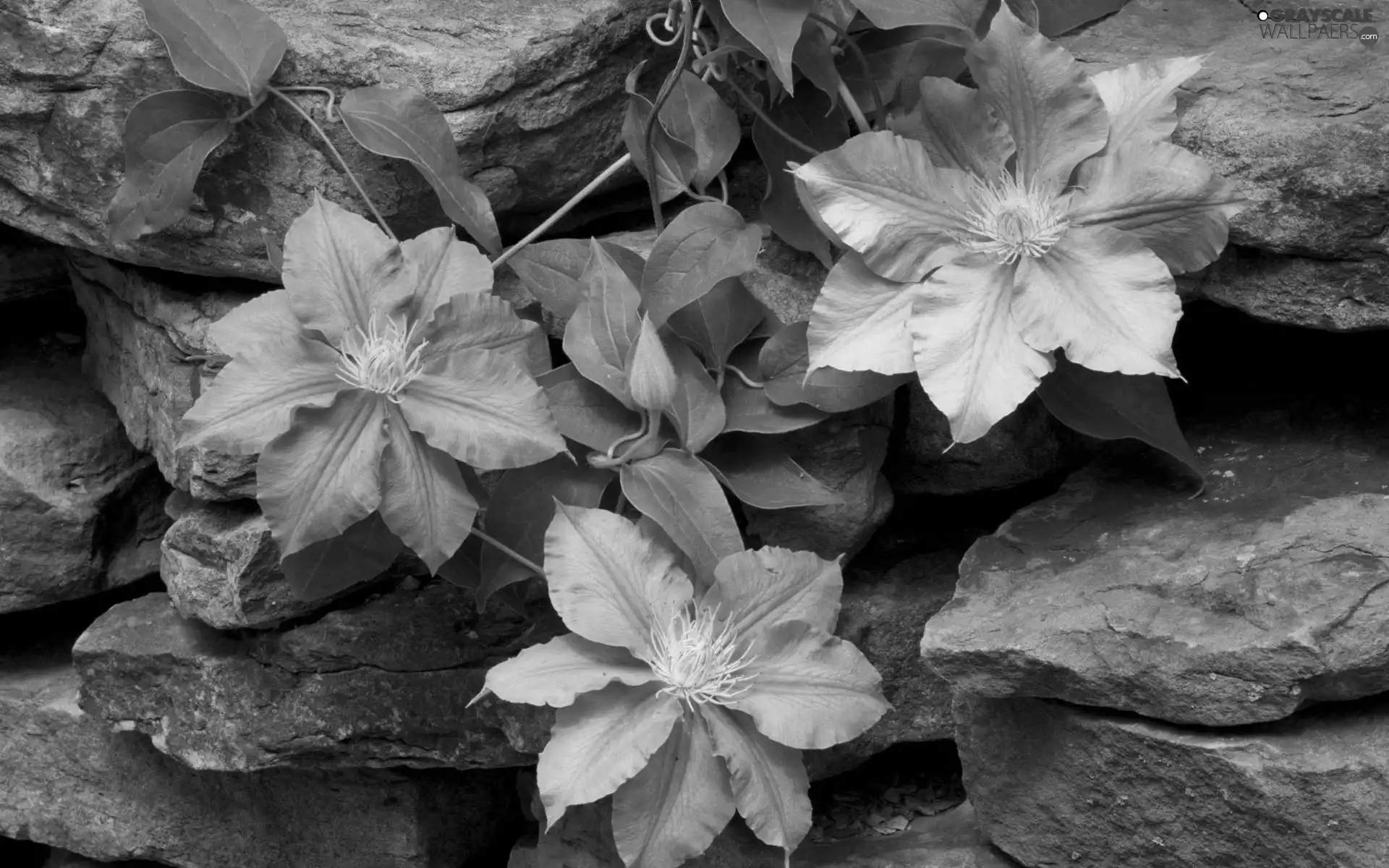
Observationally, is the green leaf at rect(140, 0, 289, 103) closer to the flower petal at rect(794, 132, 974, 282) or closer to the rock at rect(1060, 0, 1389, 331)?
the flower petal at rect(794, 132, 974, 282)

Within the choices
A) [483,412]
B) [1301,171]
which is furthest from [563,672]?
[1301,171]

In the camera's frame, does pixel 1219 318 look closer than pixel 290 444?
No

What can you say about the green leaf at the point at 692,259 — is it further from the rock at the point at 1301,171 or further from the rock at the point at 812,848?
the rock at the point at 812,848

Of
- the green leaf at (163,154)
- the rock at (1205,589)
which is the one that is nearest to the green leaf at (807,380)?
the rock at (1205,589)

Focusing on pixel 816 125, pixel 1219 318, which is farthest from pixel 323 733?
pixel 1219 318

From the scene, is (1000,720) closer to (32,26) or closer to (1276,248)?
(1276,248)

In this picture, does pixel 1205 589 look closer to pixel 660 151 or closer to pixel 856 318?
pixel 856 318
